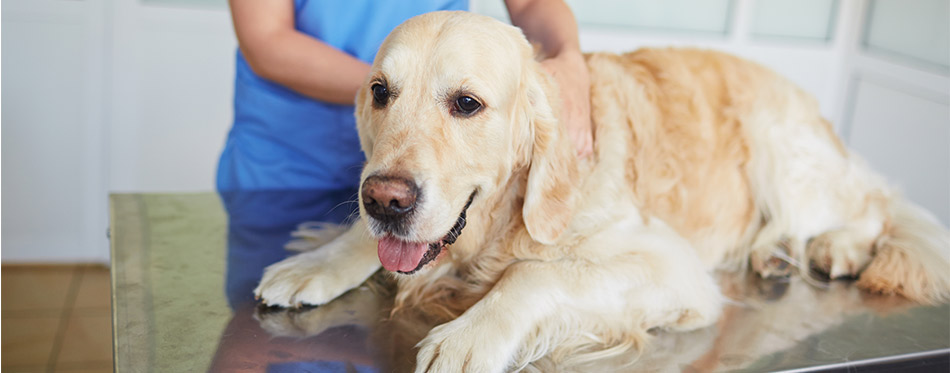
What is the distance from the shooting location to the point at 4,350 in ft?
11.2

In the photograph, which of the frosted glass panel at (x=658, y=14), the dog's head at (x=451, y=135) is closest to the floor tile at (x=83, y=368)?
the dog's head at (x=451, y=135)

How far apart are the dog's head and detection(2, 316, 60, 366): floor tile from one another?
8.93ft

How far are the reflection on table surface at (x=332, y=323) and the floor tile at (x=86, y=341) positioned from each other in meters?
1.80

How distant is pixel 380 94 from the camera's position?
1403mm

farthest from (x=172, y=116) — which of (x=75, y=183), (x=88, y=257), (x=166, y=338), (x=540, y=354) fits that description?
(x=540, y=354)

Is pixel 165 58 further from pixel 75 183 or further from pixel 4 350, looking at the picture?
pixel 4 350

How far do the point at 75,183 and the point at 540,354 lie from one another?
3.77 metres

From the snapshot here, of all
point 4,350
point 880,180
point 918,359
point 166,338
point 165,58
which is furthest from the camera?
point 165,58

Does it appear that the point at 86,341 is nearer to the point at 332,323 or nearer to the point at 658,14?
the point at 332,323

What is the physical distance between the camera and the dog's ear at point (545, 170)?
4.95 ft

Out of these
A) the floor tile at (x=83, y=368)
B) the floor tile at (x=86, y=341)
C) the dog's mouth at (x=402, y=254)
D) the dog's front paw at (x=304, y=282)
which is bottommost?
the floor tile at (x=86, y=341)

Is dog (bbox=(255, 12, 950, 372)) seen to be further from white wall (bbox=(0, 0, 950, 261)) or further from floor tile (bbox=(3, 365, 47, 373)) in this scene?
white wall (bbox=(0, 0, 950, 261))

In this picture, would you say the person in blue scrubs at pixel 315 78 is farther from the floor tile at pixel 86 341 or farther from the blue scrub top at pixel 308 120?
the floor tile at pixel 86 341

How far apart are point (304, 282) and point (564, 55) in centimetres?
79
